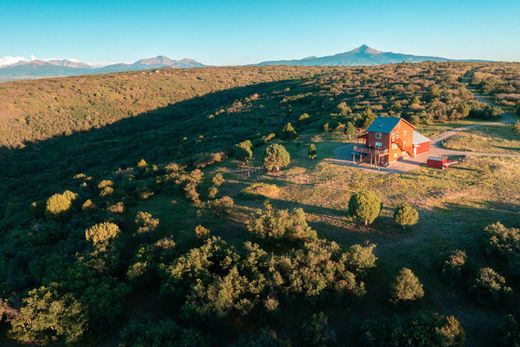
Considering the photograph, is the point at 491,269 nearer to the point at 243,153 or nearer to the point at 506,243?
the point at 506,243

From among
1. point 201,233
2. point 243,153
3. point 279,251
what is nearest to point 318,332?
point 279,251

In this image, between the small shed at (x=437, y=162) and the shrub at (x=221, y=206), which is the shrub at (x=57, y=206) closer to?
the shrub at (x=221, y=206)

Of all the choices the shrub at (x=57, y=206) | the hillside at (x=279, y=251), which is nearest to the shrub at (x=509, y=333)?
the hillside at (x=279, y=251)

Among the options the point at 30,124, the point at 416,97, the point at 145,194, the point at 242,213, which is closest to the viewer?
the point at 242,213

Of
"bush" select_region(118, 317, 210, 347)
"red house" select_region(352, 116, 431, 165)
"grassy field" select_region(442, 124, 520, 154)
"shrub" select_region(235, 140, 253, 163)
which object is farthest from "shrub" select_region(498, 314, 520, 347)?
"shrub" select_region(235, 140, 253, 163)

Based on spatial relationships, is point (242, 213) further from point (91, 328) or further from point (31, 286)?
point (31, 286)

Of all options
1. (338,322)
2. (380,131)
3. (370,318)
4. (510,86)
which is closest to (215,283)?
(338,322)
